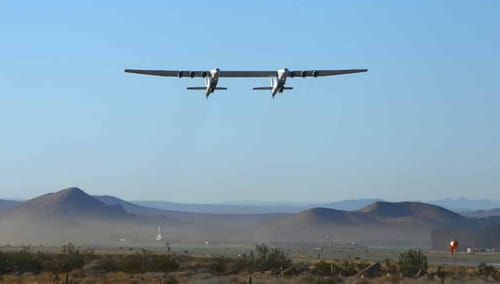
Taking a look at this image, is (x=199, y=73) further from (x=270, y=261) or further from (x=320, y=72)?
(x=270, y=261)

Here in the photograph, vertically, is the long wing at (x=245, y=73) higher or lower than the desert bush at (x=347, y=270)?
higher

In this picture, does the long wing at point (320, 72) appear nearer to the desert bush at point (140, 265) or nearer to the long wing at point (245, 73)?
the long wing at point (245, 73)

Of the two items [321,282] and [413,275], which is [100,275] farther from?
[413,275]

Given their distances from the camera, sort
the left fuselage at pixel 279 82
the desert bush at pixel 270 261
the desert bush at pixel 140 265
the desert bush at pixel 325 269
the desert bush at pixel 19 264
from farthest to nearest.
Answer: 1. the desert bush at pixel 270 261
2. the desert bush at pixel 140 265
3. the desert bush at pixel 19 264
4. the desert bush at pixel 325 269
5. the left fuselage at pixel 279 82

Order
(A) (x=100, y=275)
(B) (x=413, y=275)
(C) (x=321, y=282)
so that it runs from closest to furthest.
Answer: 1. (C) (x=321, y=282)
2. (A) (x=100, y=275)
3. (B) (x=413, y=275)

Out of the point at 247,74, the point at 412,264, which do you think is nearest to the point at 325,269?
the point at 412,264

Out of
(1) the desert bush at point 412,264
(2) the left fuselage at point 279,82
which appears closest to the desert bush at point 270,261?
(1) the desert bush at point 412,264

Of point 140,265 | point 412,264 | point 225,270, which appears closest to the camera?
point 225,270

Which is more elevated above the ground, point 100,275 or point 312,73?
point 312,73

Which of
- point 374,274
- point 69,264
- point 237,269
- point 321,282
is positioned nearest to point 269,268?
point 237,269
